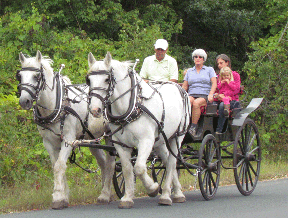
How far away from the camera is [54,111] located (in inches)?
307

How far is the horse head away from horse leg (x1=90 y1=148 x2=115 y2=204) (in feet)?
5.85

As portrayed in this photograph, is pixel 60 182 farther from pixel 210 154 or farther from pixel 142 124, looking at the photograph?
pixel 210 154

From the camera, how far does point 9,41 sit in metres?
14.0

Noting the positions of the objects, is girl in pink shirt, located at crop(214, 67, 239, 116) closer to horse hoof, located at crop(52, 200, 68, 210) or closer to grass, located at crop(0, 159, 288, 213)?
grass, located at crop(0, 159, 288, 213)

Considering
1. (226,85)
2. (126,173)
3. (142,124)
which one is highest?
(226,85)

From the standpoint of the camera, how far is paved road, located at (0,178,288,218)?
7020mm

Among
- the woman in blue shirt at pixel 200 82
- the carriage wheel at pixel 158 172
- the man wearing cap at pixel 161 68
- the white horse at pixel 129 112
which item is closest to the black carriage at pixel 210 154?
the carriage wheel at pixel 158 172

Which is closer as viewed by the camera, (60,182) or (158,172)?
(60,182)

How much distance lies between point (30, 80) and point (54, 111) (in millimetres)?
591

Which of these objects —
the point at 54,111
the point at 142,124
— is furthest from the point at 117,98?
the point at 54,111

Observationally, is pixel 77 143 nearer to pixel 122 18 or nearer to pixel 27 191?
pixel 27 191

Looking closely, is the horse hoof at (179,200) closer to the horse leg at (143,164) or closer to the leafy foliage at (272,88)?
the horse leg at (143,164)

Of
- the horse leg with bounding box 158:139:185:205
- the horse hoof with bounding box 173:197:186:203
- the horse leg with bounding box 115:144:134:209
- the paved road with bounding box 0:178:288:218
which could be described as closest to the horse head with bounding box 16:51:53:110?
the horse leg with bounding box 115:144:134:209

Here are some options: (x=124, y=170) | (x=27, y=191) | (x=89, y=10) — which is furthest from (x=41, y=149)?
(x=89, y=10)
